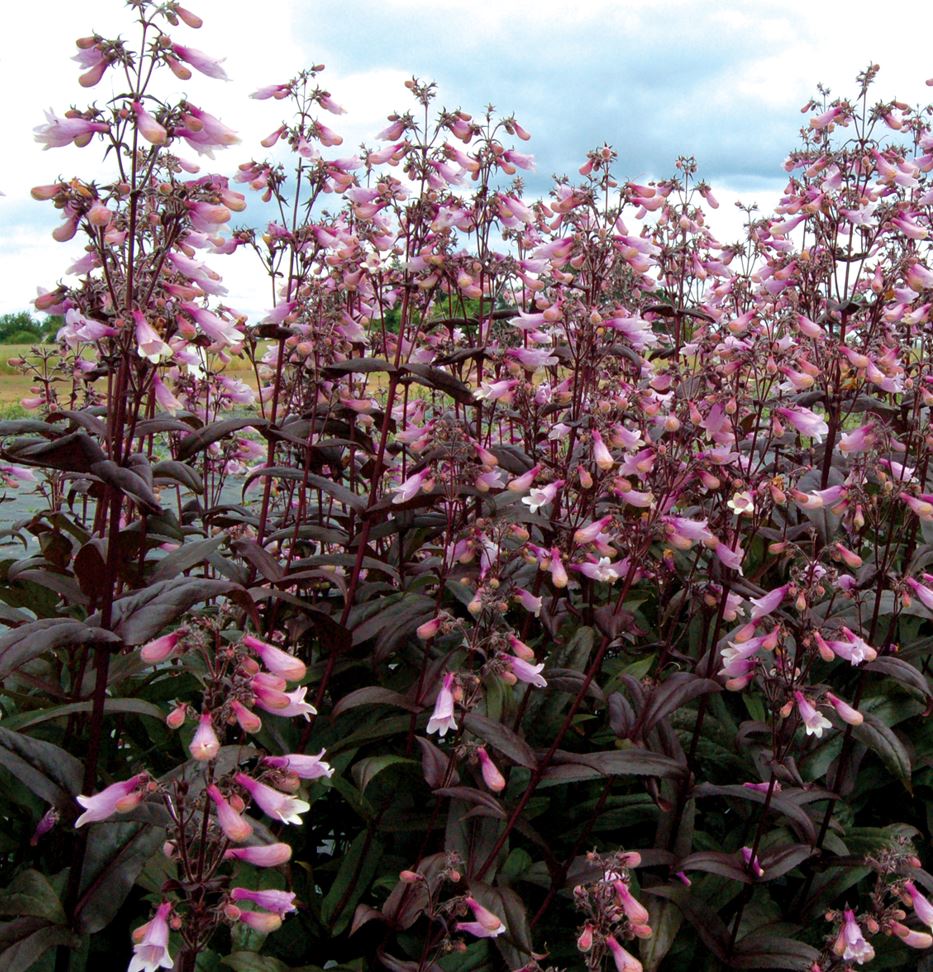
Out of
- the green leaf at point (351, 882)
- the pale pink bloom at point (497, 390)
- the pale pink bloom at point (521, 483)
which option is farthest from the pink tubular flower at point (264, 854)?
the pale pink bloom at point (497, 390)

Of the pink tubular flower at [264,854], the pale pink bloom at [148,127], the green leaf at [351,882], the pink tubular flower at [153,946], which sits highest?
the pale pink bloom at [148,127]

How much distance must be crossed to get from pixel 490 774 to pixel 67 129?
2.29m

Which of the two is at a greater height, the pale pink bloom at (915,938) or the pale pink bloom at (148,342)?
the pale pink bloom at (148,342)

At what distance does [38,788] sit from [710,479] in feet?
7.43

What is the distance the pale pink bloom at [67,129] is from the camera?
9.16 feet

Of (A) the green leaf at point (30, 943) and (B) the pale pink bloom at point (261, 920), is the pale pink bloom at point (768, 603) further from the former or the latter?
(A) the green leaf at point (30, 943)

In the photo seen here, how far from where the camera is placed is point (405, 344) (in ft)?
Answer: 16.1

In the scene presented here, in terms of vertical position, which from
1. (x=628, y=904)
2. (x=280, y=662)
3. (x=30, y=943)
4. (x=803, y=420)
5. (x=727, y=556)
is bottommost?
(x=30, y=943)

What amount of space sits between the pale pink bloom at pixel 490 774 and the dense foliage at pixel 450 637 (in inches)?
0.5

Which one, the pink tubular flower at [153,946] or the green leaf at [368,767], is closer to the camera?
the pink tubular flower at [153,946]

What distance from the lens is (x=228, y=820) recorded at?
2049mm

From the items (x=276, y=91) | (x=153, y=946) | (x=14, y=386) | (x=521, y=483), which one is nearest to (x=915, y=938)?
(x=521, y=483)

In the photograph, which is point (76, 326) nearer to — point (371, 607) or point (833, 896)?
point (371, 607)

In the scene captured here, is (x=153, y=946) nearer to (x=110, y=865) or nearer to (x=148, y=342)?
(x=110, y=865)
